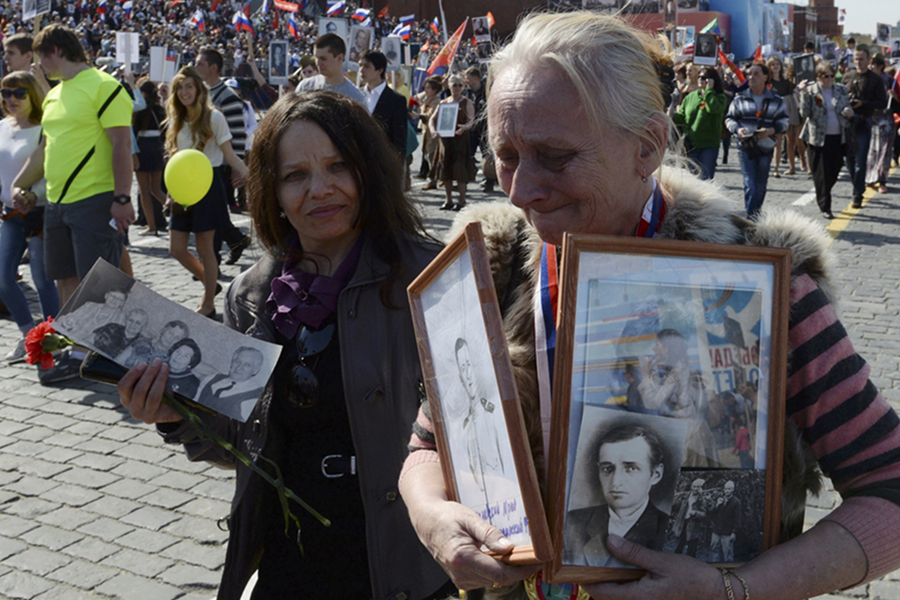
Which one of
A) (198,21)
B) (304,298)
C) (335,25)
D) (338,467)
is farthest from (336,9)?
(338,467)

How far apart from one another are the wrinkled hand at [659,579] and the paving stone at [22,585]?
9.76 ft

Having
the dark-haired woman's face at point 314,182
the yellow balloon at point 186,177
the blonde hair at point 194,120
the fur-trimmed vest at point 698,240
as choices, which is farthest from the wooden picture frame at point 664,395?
the blonde hair at point 194,120

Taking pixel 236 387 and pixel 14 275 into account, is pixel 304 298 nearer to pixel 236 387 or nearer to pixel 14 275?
pixel 236 387

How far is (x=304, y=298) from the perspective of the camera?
7.30 ft

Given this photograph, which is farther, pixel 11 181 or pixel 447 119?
pixel 447 119

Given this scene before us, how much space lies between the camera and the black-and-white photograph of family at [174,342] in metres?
1.90

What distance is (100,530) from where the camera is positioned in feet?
12.9

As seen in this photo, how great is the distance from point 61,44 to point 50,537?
3236 millimetres

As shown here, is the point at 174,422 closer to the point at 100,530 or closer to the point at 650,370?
the point at 650,370

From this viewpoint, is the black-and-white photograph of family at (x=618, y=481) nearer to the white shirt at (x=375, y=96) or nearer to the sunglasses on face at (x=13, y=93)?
the sunglasses on face at (x=13, y=93)

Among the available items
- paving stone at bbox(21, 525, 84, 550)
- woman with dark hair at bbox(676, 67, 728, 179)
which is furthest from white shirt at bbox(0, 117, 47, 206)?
woman with dark hair at bbox(676, 67, 728, 179)

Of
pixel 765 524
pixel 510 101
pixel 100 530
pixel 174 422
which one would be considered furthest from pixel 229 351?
pixel 100 530

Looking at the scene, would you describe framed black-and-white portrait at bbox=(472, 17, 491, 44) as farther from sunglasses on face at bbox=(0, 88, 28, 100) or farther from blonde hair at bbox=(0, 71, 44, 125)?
sunglasses on face at bbox=(0, 88, 28, 100)

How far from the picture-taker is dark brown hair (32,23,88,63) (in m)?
5.57
